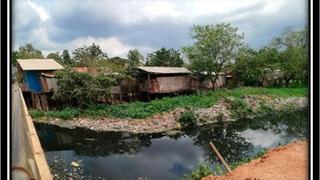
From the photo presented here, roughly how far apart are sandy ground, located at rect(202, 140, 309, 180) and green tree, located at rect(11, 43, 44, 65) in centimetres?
104

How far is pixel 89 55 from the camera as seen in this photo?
1803 mm

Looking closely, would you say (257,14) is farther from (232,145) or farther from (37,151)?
(37,151)

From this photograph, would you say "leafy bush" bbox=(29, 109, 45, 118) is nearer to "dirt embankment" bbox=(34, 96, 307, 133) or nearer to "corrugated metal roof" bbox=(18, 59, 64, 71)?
"dirt embankment" bbox=(34, 96, 307, 133)

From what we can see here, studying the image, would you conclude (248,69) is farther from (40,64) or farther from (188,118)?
(40,64)

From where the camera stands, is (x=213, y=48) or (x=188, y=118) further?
(x=213, y=48)

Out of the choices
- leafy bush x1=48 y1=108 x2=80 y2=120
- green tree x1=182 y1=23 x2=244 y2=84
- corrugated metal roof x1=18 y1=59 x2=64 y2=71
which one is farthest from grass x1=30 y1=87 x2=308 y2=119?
corrugated metal roof x1=18 y1=59 x2=64 y2=71

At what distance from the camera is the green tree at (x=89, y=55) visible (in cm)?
179

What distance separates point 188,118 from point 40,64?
776 mm

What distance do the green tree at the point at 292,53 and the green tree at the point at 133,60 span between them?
65 cm

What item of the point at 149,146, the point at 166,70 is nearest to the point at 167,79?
the point at 166,70

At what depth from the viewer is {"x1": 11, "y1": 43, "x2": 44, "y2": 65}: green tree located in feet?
4.91
